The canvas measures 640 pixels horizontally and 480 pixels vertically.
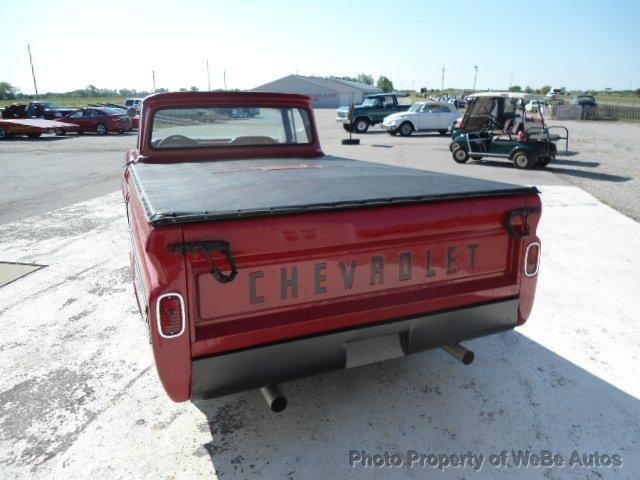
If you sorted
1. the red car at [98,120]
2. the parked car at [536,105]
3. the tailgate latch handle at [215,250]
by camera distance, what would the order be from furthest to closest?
the red car at [98,120]
the parked car at [536,105]
the tailgate latch handle at [215,250]

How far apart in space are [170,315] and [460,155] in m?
13.1

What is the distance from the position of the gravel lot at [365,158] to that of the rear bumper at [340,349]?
620 centimetres

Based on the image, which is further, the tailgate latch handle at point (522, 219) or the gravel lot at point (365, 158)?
the gravel lot at point (365, 158)

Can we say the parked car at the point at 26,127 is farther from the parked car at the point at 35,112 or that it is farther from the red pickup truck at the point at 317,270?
the red pickup truck at the point at 317,270

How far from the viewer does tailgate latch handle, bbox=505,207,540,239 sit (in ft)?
8.59

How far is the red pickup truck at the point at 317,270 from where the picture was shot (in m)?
2.00

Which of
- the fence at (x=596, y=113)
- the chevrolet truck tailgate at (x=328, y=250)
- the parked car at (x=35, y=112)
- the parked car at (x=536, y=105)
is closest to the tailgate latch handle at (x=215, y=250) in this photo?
the chevrolet truck tailgate at (x=328, y=250)

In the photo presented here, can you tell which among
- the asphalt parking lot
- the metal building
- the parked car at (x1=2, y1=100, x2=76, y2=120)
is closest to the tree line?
the metal building

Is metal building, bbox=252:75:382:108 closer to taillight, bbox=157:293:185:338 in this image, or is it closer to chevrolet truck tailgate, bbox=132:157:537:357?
chevrolet truck tailgate, bbox=132:157:537:357

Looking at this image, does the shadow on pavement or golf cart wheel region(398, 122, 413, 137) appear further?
golf cart wheel region(398, 122, 413, 137)

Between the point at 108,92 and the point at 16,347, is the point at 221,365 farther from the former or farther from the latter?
the point at 108,92

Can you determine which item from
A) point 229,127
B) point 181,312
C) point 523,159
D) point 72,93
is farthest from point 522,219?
point 72,93

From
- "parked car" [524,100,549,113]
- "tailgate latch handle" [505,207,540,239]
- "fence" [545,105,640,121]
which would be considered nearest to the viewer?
"tailgate latch handle" [505,207,540,239]

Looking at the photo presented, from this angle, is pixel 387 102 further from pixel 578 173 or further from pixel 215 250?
pixel 215 250
